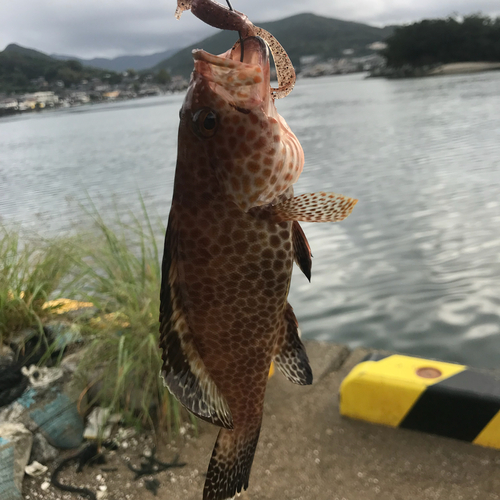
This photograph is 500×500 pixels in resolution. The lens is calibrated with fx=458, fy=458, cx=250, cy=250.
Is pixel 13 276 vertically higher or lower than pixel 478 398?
higher

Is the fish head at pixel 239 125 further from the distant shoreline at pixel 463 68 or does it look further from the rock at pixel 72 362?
the distant shoreline at pixel 463 68

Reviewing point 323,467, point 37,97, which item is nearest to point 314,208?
point 323,467

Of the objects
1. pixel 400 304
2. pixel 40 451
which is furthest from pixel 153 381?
pixel 400 304

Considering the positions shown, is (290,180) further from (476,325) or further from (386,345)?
(476,325)

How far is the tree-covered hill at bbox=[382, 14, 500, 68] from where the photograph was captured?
Result: 51.7 metres

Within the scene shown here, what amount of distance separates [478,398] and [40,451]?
13.6ft

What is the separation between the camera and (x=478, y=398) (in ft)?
13.5

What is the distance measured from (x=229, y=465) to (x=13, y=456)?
3.37 metres

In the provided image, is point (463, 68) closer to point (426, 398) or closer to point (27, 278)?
point (426, 398)

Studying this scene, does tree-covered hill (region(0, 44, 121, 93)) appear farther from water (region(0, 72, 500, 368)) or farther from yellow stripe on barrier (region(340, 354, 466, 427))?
yellow stripe on barrier (region(340, 354, 466, 427))

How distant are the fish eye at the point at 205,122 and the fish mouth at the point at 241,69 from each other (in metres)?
0.07

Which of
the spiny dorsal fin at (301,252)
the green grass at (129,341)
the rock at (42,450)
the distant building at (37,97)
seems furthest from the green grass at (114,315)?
the distant building at (37,97)

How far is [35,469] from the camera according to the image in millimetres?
4285

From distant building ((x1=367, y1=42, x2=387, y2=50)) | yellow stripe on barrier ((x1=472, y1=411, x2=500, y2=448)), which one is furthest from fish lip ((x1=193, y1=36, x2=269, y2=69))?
distant building ((x1=367, y1=42, x2=387, y2=50))
